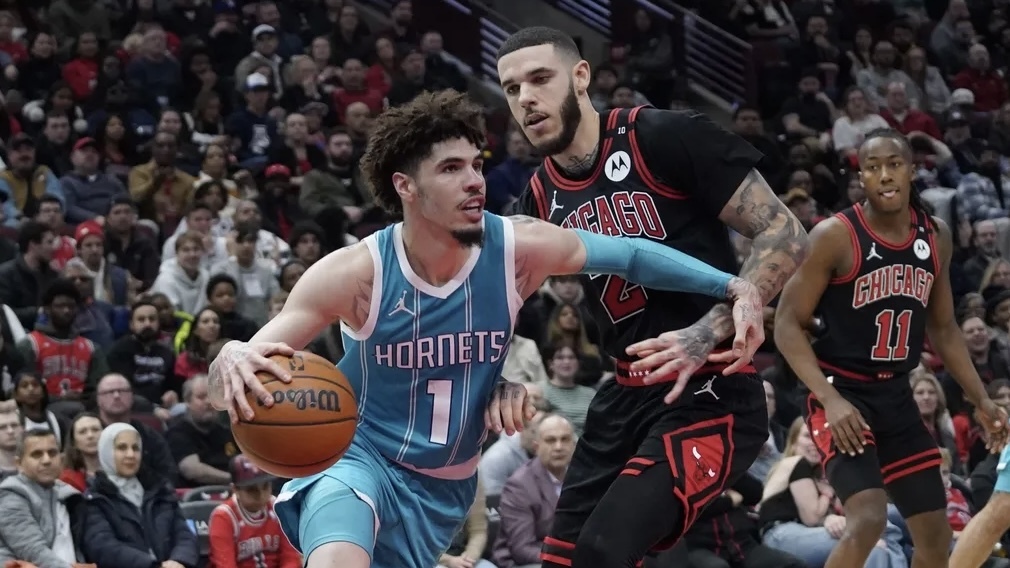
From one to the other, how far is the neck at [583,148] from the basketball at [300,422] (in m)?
1.39

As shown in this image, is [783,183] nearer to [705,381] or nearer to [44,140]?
[44,140]

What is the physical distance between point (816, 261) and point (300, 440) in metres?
3.13

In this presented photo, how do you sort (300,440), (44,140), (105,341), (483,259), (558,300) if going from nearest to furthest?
(300,440)
(483,259)
(105,341)
(558,300)
(44,140)

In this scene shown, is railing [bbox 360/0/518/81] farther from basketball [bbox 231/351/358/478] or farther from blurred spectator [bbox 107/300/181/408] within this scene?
basketball [bbox 231/351/358/478]

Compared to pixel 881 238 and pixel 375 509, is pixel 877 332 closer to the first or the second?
pixel 881 238


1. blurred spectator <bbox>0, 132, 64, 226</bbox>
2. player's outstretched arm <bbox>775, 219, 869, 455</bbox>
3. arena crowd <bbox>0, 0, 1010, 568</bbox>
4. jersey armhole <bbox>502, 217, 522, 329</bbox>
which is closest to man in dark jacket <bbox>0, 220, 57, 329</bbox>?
arena crowd <bbox>0, 0, 1010, 568</bbox>

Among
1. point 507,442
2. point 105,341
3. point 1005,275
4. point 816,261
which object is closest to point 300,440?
point 816,261

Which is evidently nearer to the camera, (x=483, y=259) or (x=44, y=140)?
(x=483, y=259)

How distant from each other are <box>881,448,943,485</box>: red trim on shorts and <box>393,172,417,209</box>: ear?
289 cm

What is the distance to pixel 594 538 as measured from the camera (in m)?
4.77

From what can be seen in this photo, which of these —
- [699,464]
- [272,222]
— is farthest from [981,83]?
[699,464]

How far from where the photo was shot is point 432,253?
4.66 m

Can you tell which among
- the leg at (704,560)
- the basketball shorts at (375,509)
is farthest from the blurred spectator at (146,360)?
the basketball shorts at (375,509)

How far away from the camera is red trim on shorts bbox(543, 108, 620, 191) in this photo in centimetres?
527
